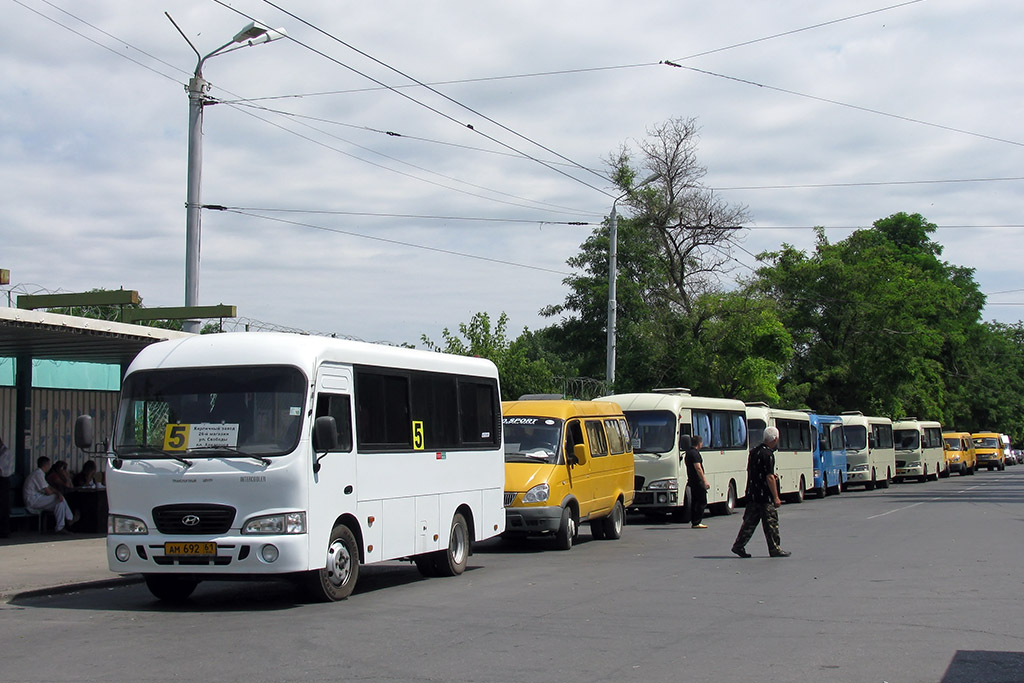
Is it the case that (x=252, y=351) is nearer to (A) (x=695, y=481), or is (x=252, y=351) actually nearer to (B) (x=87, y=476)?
(B) (x=87, y=476)

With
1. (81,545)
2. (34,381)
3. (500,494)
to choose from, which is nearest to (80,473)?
(34,381)

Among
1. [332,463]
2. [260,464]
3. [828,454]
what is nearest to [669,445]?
[332,463]

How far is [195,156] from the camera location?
18984 millimetres

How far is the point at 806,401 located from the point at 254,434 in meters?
54.6

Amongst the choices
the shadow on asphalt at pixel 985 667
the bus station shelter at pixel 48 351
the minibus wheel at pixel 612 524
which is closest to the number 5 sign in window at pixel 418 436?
the bus station shelter at pixel 48 351

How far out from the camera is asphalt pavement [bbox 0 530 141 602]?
13523 millimetres

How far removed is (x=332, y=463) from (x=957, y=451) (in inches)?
2491

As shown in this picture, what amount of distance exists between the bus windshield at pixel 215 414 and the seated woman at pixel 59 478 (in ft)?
30.5

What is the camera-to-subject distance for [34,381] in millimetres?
22516

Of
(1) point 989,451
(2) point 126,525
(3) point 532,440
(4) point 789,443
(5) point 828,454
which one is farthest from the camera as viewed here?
(1) point 989,451

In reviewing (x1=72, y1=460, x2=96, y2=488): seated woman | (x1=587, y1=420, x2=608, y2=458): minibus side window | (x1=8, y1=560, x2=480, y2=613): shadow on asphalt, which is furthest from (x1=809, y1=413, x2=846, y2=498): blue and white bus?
(x1=8, y1=560, x2=480, y2=613): shadow on asphalt

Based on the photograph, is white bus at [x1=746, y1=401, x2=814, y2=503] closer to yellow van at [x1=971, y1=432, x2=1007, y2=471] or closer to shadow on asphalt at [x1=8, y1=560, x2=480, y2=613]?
shadow on asphalt at [x1=8, y1=560, x2=480, y2=613]

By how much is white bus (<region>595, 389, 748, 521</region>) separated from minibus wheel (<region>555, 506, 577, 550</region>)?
588 centimetres

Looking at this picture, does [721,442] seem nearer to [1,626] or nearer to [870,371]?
[1,626]
